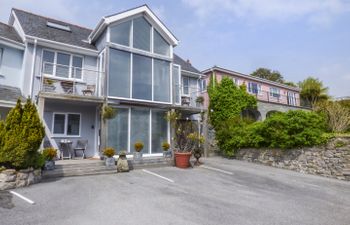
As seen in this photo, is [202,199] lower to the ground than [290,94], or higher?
lower

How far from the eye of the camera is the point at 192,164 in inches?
497

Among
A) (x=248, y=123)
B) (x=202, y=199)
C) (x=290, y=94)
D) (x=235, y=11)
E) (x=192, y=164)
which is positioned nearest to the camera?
(x=202, y=199)

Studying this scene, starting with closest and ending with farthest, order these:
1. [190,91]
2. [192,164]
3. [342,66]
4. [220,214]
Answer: [220,214], [192,164], [190,91], [342,66]

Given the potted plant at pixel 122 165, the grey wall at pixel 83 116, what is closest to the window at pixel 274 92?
the grey wall at pixel 83 116

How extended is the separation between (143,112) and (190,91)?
20.0ft

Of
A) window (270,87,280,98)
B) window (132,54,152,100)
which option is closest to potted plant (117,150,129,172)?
window (132,54,152,100)

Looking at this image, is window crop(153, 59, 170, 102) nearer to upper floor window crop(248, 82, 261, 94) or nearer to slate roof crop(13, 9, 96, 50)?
slate roof crop(13, 9, 96, 50)

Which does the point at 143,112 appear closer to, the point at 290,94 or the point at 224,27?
the point at 224,27

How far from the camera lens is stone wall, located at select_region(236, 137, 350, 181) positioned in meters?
10.8

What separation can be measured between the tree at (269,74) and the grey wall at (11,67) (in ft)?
133

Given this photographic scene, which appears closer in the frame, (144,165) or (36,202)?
(36,202)

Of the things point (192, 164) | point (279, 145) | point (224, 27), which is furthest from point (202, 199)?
point (224, 27)

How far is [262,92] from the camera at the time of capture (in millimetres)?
25047

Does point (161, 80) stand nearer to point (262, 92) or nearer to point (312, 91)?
point (262, 92)
